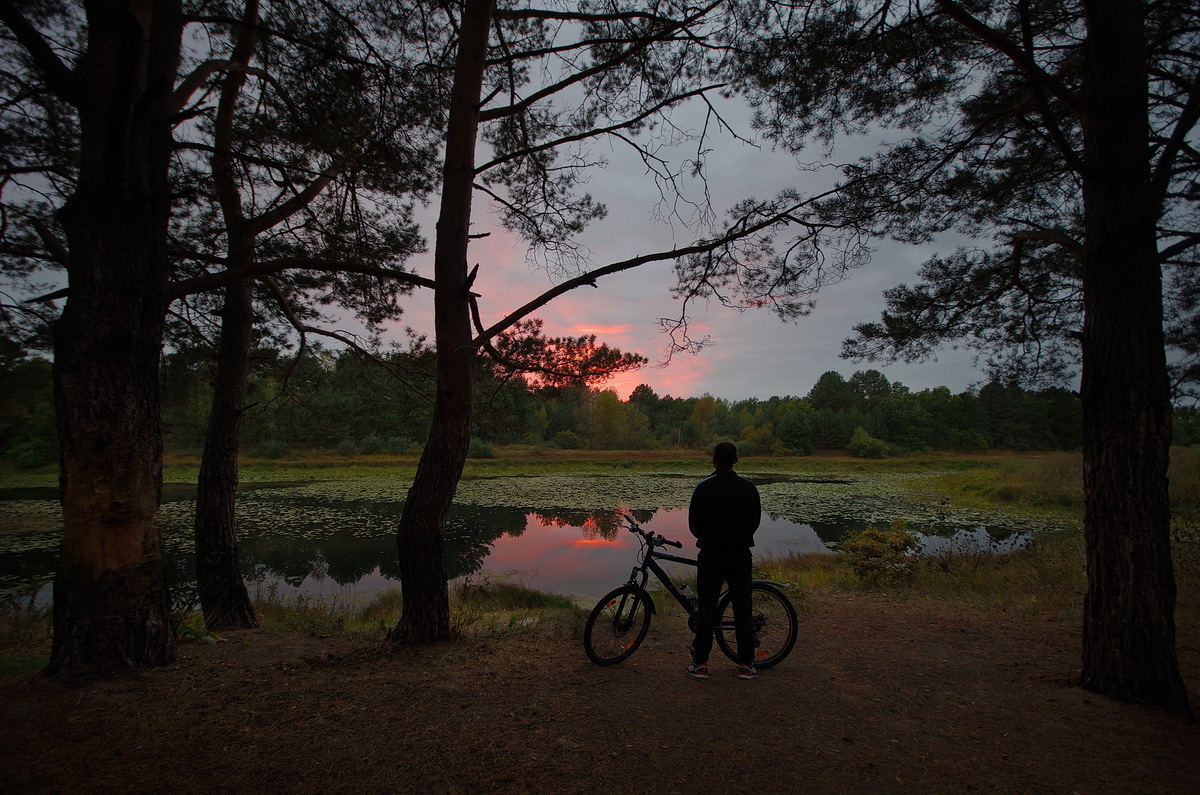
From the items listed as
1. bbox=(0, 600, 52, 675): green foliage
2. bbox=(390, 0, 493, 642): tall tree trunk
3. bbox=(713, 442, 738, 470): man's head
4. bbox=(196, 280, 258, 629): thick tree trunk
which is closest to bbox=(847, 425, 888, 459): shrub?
bbox=(713, 442, 738, 470): man's head

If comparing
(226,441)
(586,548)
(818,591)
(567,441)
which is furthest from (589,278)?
(567,441)

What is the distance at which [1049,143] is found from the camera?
4.69 metres

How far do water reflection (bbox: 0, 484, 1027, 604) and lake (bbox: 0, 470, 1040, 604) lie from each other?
0.13 ft

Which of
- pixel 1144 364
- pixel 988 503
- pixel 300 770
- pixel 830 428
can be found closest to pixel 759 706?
pixel 300 770

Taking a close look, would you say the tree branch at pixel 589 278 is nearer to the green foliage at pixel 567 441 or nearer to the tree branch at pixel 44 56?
the tree branch at pixel 44 56

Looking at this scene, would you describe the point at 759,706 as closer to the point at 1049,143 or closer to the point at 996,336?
Answer: the point at 996,336

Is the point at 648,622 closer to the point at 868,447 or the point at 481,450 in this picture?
the point at 481,450

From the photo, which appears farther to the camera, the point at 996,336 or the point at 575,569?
the point at 575,569

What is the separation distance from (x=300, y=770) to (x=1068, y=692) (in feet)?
14.1

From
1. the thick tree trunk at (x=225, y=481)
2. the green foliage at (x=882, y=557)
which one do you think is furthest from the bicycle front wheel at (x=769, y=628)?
the thick tree trunk at (x=225, y=481)

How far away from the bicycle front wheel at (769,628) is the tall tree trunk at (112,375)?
12.1ft

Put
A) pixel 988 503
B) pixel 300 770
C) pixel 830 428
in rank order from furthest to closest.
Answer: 1. pixel 830 428
2. pixel 988 503
3. pixel 300 770

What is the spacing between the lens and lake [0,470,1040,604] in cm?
997

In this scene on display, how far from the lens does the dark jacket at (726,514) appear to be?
329cm
